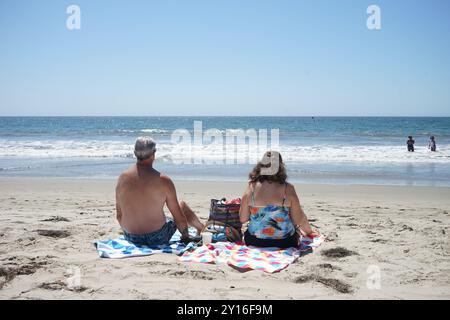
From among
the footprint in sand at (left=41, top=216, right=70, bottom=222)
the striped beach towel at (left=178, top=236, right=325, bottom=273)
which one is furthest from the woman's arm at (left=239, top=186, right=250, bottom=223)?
the footprint in sand at (left=41, top=216, right=70, bottom=222)

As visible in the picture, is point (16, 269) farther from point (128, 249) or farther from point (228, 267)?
point (228, 267)

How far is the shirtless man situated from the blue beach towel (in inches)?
3.8

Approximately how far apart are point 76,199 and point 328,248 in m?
5.26

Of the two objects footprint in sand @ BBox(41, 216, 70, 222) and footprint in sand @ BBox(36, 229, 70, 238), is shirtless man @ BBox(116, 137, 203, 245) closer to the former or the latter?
footprint in sand @ BBox(36, 229, 70, 238)

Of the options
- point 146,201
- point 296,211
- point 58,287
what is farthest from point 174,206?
point 58,287

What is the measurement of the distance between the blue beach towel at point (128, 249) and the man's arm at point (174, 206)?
20 cm

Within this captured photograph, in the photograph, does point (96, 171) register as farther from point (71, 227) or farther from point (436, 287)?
point (436, 287)

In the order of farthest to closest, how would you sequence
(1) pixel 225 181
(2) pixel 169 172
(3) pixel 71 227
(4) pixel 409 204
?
(2) pixel 169 172 < (1) pixel 225 181 < (4) pixel 409 204 < (3) pixel 71 227

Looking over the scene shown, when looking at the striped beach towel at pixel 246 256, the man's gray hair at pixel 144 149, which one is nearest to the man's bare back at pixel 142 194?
the man's gray hair at pixel 144 149

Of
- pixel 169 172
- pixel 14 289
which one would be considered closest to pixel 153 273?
pixel 14 289

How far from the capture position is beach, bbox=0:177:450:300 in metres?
3.34

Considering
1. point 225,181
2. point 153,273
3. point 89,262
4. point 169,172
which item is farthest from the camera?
point 169,172
